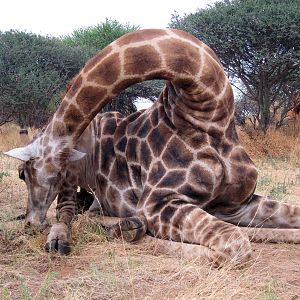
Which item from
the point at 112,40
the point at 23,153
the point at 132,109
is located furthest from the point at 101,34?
the point at 23,153

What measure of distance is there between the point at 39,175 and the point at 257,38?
10.2 metres

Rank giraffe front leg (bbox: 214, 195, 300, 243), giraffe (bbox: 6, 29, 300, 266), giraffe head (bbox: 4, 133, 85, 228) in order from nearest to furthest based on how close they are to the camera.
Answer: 1. giraffe (bbox: 6, 29, 300, 266)
2. giraffe head (bbox: 4, 133, 85, 228)
3. giraffe front leg (bbox: 214, 195, 300, 243)

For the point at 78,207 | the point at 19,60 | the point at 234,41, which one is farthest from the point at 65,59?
the point at 78,207

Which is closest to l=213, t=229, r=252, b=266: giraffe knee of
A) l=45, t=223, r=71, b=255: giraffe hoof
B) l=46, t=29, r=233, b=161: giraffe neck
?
l=46, t=29, r=233, b=161: giraffe neck

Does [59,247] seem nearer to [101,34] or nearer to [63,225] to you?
[63,225]

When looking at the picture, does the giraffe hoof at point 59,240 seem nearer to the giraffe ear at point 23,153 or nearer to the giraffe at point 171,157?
the giraffe at point 171,157

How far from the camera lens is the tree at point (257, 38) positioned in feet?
41.8

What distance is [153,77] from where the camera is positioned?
11.1 feet

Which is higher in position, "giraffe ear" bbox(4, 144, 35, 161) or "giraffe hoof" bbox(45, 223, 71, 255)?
"giraffe ear" bbox(4, 144, 35, 161)

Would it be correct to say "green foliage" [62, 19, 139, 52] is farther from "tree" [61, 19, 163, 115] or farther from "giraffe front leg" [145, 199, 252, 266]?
"giraffe front leg" [145, 199, 252, 266]

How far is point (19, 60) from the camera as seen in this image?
16547mm

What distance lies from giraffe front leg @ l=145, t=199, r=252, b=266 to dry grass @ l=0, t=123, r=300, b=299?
81 mm

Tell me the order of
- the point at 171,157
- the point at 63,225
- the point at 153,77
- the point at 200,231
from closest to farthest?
1. the point at 200,231
2. the point at 153,77
3. the point at 171,157
4. the point at 63,225

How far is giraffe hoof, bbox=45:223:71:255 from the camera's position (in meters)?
3.41
